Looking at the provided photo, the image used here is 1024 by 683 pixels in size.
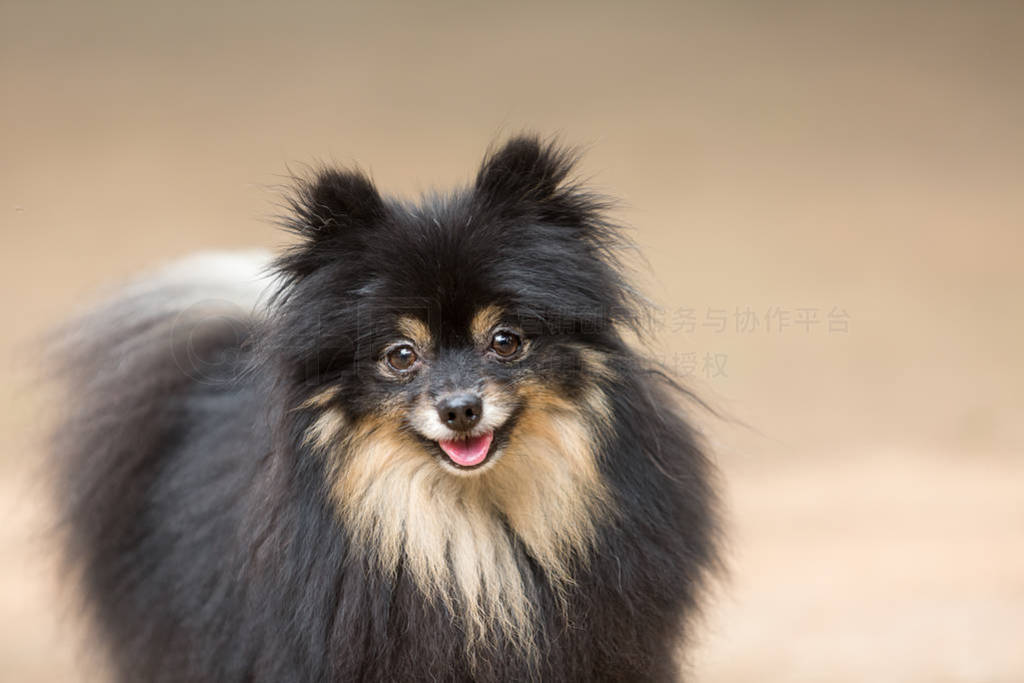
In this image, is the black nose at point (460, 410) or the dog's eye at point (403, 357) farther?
the dog's eye at point (403, 357)

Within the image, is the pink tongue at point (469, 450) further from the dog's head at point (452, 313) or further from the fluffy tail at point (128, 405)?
the fluffy tail at point (128, 405)

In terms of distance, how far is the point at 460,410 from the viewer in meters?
2.92

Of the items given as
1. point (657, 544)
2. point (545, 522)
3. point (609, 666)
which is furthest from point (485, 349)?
point (609, 666)

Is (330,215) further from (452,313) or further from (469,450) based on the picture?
(469,450)

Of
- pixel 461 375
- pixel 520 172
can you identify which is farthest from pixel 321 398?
pixel 520 172

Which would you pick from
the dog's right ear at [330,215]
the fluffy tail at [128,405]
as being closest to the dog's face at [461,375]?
the dog's right ear at [330,215]

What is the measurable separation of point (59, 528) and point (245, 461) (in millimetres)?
1090

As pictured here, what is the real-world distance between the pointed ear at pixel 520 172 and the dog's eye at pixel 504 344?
38 centimetres

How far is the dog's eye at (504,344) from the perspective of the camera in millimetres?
3055

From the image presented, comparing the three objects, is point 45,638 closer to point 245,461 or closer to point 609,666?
point 245,461

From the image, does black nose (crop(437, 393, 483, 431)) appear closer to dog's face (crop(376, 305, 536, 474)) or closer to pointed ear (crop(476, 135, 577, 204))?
dog's face (crop(376, 305, 536, 474))

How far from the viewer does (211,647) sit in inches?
141

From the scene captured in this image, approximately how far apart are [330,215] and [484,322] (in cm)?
52

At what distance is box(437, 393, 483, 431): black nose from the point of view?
9.57ft
